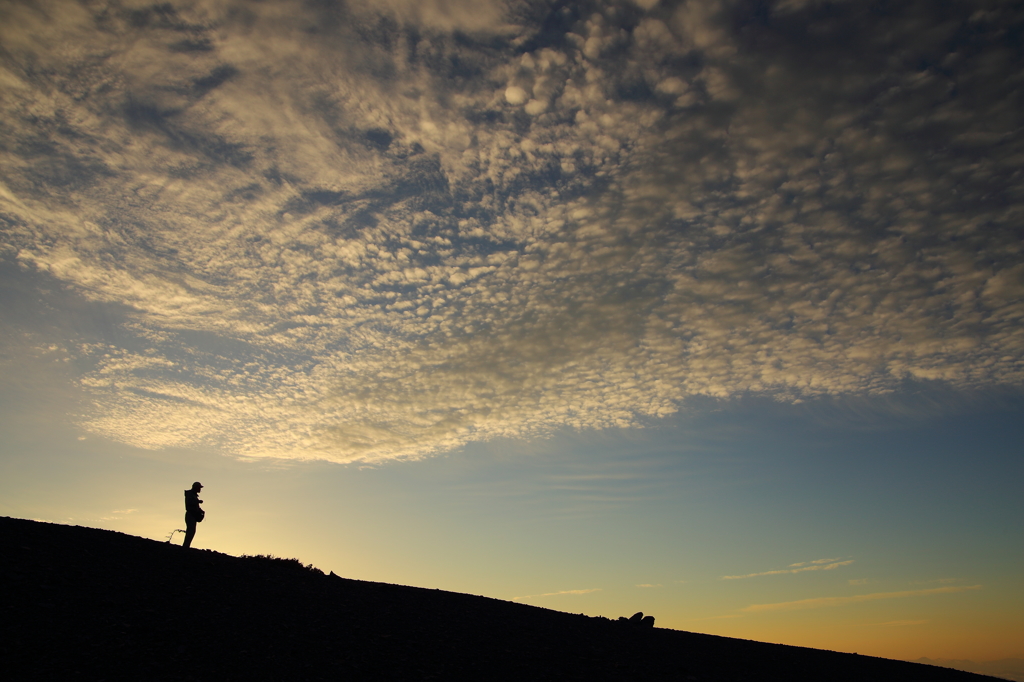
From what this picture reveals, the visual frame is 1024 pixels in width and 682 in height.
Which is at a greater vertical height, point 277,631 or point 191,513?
point 191,513

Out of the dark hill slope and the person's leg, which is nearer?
the dark hill slope

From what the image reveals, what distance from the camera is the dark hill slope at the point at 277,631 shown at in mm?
12281

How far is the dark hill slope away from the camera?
12281 mm

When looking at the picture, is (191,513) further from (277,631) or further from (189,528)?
(277,631)

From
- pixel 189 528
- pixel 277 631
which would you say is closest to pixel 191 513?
pixel 189 528

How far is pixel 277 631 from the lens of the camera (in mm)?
14805

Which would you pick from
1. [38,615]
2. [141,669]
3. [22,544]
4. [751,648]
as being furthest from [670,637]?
[22,544]

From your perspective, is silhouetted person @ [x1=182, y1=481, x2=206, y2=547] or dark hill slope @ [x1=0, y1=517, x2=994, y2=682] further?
silhouetted person @ [x1=182, y1=481, x2=206, y2=547]

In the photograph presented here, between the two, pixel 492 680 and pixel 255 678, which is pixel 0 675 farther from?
pixel 492 680

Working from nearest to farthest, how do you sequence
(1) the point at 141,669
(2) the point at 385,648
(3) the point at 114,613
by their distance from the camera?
(1) the point at 141,669
(3) the point at 114,613
(2) the point at 385,648

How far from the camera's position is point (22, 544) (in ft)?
51.8

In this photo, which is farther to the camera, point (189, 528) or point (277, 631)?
point (189, 528)

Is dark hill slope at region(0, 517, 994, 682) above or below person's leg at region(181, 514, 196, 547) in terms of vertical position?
below

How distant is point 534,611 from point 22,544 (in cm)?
1662
